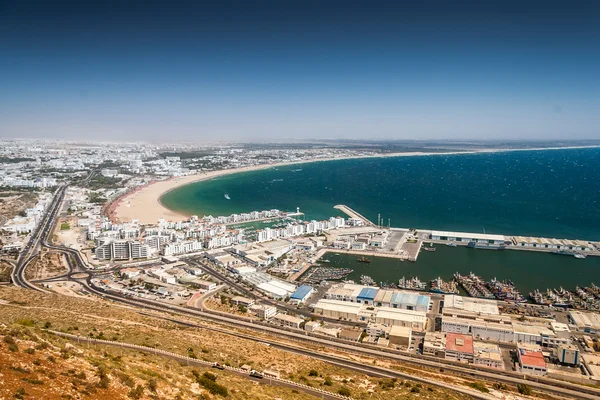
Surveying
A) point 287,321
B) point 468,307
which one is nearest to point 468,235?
point 468,307

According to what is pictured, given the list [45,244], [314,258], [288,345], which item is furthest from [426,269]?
[45,244]

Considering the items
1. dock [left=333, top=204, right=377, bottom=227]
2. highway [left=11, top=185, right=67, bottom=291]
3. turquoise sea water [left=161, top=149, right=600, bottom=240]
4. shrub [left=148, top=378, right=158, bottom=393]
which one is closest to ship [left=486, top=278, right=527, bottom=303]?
turquoise sea water [left=161, top=149, right=600, bottom=240]

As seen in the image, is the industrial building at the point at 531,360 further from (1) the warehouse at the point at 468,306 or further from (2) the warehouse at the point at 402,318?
(2) the warehouse at the point at 402,318

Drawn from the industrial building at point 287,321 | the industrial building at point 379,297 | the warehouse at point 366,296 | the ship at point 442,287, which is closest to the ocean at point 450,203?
the ship at point 442,287

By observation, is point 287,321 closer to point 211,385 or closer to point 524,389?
point 524,389

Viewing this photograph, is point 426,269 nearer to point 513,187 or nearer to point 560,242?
point 560,242

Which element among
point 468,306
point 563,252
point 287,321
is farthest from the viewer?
point 563,252

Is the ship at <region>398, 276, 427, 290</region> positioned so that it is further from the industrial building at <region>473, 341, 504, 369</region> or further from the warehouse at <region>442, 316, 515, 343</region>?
the industrial building at <region>473, 341, 504, 369</region>
